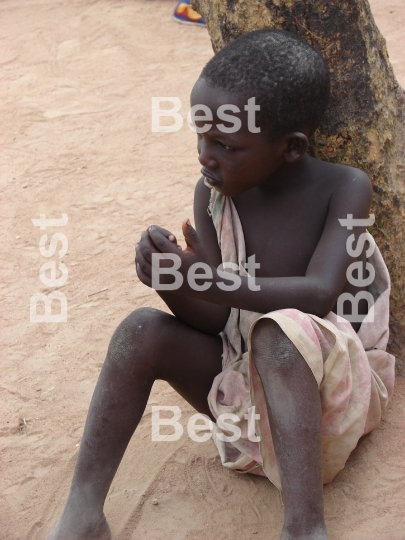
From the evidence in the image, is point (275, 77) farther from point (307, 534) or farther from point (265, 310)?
point (307, 534)

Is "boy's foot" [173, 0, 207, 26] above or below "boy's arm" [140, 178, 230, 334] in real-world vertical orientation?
below

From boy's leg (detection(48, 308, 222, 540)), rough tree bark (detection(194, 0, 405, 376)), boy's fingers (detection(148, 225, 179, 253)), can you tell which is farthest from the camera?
rough tree bark (detection(194, 0, 405, 376))

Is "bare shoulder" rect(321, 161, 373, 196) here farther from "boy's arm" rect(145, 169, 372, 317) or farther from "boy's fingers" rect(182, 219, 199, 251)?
"boy's fingers" rect(182, 219, 199, 251)

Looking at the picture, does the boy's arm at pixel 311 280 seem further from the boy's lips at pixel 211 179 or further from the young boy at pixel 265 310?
the boy's lips at pixel 211 179

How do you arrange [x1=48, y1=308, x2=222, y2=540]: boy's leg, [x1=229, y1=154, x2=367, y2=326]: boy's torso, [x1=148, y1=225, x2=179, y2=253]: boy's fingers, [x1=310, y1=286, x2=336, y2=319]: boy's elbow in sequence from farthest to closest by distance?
1. [x1=229, y1=154, x2=367, y2=326]: boy's torso
2. [x1=48, y1=308, x2=222, y2=540]: boy's leg
3. [x1=310, y1=286, x2=336, y2=319]: boy's elbow
4. [x1=148, y1=225, x2=179, y2=253]: boy's fingers

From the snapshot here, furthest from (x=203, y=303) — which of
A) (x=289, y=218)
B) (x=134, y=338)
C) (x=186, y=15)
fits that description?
(x=186, y=15)

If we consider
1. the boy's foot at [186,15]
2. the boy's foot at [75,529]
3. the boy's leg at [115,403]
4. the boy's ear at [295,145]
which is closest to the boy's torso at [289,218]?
the boy's ear at [295,145]

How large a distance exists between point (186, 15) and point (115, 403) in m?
5.16

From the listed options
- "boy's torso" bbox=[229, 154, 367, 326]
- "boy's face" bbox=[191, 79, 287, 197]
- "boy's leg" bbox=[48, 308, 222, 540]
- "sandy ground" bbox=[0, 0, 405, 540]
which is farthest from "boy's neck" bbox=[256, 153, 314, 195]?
"sandy ground" bbox=[0, 0, 405, 540]

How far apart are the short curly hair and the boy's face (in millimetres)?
25

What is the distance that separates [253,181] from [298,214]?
19 cm

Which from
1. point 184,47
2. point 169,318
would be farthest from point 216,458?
point 184,47

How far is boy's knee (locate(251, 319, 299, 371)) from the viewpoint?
1.91 m

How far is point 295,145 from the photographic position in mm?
2145
